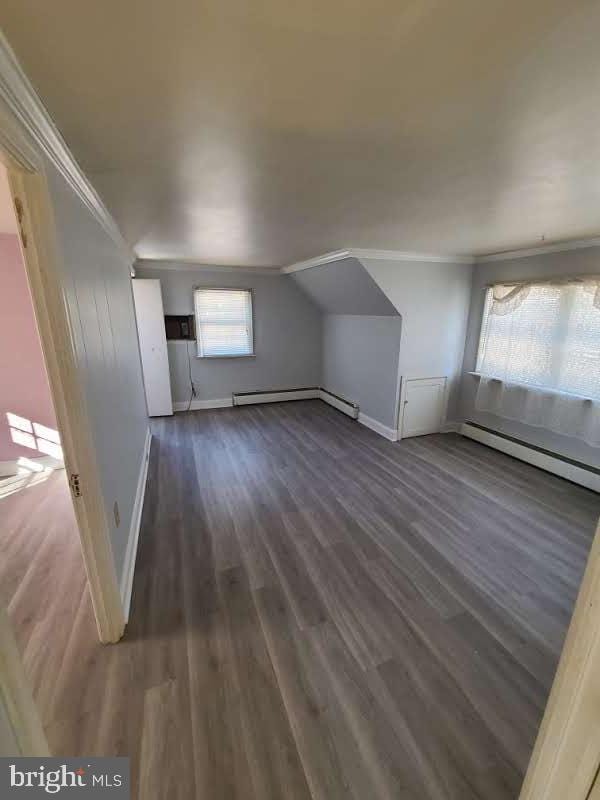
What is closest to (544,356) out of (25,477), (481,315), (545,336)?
(545,336)

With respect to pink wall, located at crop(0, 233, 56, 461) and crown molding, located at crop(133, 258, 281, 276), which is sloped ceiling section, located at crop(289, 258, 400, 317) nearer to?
crown molding, located at crop(133, 258, 281, 276)

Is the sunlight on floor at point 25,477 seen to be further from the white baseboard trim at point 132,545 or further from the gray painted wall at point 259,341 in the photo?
the gray painted wall at point 259,341

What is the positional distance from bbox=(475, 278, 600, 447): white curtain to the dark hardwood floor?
72 centimetres

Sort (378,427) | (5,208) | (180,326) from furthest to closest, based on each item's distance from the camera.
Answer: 1. (180,326)
2. (378,427)
3. (5,208)

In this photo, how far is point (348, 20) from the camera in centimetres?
68

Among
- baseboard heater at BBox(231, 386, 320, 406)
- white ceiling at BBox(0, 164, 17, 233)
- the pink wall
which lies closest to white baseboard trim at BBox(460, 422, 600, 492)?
baseboard heater at BBox(231, 386, 320, 406)

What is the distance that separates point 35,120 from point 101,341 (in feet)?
3.38

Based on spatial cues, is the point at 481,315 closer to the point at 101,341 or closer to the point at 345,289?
the point at 345,289

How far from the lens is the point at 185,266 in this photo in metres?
4.62

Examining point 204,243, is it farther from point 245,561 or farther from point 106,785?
point 106,785

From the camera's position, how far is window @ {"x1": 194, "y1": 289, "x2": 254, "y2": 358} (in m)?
4.86

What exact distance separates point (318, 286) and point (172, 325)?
221 cm

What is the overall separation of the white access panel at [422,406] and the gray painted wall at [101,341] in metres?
3.05

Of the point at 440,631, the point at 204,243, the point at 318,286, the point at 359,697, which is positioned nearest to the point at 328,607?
the point at 359,697
